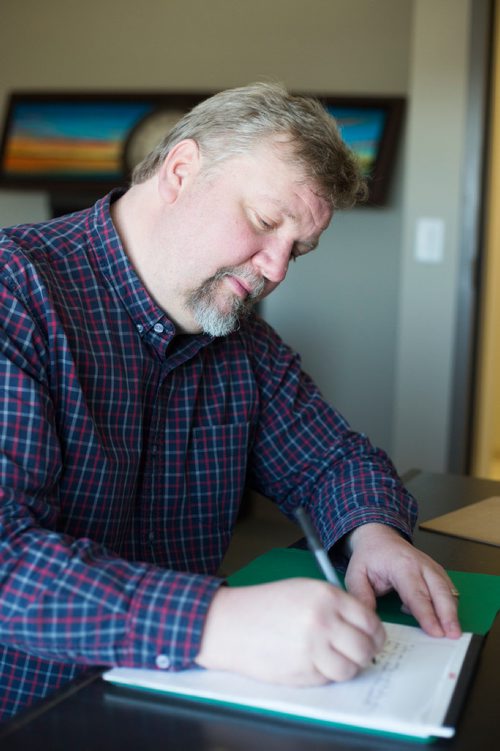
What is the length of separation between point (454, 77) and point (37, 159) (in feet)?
6.81

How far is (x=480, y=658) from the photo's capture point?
96 centimetres

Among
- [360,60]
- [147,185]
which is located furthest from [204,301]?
[360,60]

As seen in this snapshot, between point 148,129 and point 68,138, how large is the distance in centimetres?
42

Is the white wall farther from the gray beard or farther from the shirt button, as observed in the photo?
the shirt button

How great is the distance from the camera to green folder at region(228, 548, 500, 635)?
1.06m

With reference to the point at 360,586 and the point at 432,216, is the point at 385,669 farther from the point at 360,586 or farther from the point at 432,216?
the point at 432,216

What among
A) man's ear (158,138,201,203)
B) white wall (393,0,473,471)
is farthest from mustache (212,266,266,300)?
white wall (393,0,473,471)

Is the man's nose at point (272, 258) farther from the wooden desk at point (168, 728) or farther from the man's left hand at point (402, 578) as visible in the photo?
the wooden desk at point (168, 728)

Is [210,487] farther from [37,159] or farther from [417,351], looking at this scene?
[37,159]

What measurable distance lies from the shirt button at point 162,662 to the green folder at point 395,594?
258 mm

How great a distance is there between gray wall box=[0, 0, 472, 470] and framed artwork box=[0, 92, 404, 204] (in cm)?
A: 11

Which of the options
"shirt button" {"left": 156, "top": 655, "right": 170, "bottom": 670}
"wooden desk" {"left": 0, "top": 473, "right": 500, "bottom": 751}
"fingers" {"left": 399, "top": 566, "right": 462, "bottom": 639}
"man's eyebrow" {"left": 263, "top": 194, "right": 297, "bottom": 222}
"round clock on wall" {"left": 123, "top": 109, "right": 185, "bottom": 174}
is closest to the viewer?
"wooden desk" {"left": 0, "top": 473, "right": 500, "bottom": 751}

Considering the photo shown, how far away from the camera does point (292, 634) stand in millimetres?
834

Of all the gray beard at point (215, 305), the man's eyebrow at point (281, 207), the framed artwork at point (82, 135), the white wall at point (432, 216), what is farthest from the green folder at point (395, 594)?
the framed artwork at point (82, 135)
